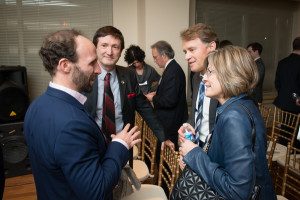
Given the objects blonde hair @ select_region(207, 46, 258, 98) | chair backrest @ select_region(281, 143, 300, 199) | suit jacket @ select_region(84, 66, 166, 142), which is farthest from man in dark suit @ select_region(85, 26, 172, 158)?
chair backrest @ select_region(281, 143, 300, 199)

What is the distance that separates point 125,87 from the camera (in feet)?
5.72

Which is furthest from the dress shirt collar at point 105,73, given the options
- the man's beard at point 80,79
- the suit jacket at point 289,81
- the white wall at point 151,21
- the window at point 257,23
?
the suit jacket at point 289,81

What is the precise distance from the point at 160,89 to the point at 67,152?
1.95 metres

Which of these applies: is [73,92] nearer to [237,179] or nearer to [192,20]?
[237,179]

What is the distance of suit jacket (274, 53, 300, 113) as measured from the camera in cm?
357

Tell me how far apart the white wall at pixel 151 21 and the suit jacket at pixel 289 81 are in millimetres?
1579

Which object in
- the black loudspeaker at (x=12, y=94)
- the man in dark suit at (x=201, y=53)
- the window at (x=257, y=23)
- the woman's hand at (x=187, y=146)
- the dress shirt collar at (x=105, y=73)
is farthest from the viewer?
the window at (x=257, y=23)

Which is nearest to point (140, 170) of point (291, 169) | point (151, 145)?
point (151, 145)

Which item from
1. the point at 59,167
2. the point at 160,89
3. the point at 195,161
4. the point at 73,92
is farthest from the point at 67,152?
the point at 160,89

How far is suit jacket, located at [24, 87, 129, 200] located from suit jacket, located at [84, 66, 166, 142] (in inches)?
26.3

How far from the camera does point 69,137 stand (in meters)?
0.79

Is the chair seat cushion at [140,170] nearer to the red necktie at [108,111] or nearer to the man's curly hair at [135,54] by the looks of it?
the red necktie at [108,111]

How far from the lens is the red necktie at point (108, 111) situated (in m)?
1.61

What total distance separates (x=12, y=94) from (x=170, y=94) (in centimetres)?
196
